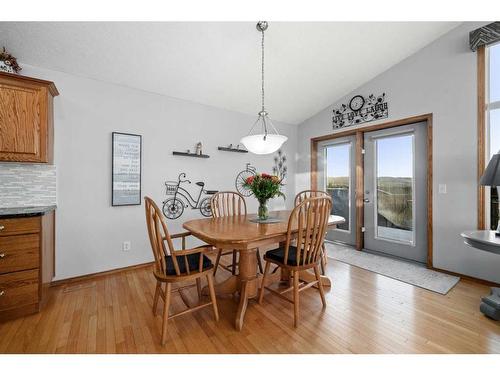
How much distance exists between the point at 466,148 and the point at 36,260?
437 centimetres

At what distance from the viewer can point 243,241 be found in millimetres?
1552

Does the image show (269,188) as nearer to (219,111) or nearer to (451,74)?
(219,111)

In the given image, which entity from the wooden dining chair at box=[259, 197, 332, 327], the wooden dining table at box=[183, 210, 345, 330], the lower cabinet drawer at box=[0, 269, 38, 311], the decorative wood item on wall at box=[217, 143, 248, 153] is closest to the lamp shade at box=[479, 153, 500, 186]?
the wooden dining table at box=[183, 210, 345, 330]

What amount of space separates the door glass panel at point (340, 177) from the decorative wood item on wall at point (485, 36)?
177 cm

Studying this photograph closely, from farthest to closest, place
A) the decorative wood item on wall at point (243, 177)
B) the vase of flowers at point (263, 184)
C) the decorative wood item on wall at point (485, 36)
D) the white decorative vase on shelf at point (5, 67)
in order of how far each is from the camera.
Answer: the decorative wood item on wall at point (243, 177)
the decorative wood item on wall at point (485, 36)
the vase of flowers at point (263, 184)
the white decorative vase on shelf at point (5, 67)

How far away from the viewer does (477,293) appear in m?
2.23

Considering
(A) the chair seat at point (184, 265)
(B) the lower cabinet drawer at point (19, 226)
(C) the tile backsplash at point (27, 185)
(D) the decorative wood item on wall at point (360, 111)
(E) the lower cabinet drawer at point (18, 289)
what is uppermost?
(D) the decorative wood item on wall at point (360, 111)

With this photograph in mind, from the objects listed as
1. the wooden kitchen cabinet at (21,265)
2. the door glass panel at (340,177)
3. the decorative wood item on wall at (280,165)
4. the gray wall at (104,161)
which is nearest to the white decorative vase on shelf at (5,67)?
the gray wall at (104,161)

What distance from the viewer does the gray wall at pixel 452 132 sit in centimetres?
251

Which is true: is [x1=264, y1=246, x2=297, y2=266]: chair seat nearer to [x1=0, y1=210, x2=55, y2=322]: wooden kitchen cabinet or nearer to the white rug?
the white rug

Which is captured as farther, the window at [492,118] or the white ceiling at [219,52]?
the window at [492,118]

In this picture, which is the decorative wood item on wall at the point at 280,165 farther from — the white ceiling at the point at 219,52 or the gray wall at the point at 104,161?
the gray wall at the point at 104,161
